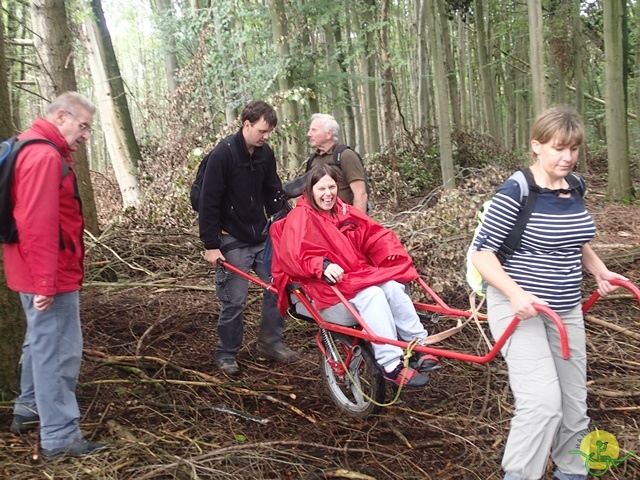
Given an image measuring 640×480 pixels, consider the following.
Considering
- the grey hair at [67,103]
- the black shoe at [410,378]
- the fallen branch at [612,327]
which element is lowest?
the fallen branch at [612,327]

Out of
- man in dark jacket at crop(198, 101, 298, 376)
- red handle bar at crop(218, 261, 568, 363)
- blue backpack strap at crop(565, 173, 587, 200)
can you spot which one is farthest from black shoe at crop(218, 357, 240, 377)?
blue backpack strap at crop(565, 173, 587, 200)

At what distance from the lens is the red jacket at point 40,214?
310 cm

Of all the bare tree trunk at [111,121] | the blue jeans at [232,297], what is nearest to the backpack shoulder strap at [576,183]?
the blue jeans at [232,297]

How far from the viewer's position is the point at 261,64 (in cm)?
1371

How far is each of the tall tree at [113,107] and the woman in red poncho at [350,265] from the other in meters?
7.88

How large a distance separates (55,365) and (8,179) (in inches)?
41.6

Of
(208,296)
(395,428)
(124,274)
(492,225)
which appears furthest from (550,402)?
(124,274)

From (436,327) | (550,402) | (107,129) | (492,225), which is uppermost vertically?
(107,129)

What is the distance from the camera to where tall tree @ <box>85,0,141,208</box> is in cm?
1133

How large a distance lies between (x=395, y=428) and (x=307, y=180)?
1786mm

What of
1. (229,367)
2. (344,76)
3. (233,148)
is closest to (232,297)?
(229,367)

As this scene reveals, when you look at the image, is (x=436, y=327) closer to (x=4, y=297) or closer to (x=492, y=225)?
(x=492, y=225)

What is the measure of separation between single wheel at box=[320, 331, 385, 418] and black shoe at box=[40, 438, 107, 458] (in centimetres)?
162

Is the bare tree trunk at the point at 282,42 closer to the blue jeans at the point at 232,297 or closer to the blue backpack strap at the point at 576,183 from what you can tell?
the blue jeans at the point at 232,297
